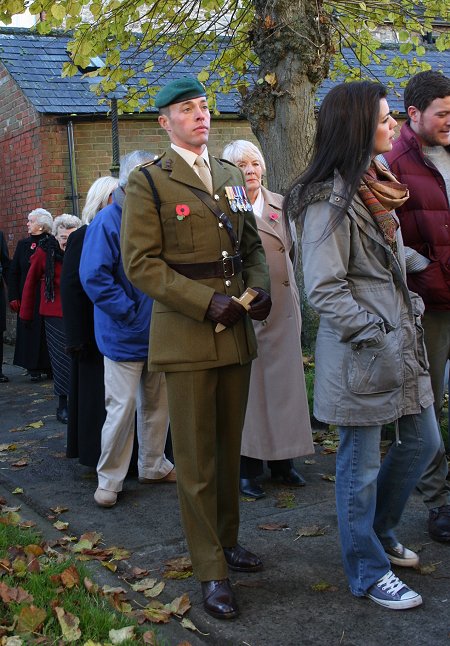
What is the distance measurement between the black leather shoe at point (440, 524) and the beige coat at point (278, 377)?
1084mm

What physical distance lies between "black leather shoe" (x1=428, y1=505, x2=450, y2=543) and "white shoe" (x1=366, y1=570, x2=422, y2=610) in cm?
75

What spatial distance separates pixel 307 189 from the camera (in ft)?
12.3

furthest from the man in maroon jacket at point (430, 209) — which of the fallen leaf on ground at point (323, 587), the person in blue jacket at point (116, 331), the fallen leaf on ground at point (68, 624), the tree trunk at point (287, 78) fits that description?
the tree trunk at point (287, 78)

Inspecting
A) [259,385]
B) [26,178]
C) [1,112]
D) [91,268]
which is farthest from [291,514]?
[1,112]

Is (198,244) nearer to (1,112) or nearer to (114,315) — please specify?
(114,315)

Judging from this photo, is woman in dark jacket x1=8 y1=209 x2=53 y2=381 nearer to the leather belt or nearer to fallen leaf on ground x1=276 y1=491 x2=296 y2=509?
fallen leaf on ground x1=276 y1=491 x2=296 y2=509

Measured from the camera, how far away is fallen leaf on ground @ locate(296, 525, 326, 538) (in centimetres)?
480

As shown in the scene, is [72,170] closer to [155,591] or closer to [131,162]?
[131,162]

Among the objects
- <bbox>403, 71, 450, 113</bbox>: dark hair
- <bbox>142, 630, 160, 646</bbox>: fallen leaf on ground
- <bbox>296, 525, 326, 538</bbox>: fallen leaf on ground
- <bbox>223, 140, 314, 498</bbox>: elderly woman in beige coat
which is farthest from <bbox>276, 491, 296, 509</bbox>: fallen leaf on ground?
<bbox>403, 71, 450, 113</bbox>: dark hair

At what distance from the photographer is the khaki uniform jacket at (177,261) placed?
3832mm

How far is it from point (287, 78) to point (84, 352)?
12.3 feet

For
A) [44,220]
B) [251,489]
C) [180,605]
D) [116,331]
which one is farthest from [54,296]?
[180,605]

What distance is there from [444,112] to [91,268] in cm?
221

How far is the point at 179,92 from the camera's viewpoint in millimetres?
3920
